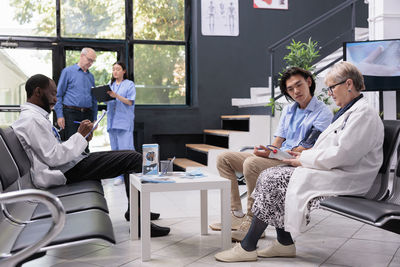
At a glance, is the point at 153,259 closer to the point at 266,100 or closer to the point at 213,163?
the point at 213,163

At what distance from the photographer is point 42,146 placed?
8.65ft

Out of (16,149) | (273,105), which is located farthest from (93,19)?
(16,149)

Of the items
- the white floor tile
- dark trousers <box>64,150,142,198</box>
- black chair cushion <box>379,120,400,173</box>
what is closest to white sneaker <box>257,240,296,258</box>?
the white floor tile

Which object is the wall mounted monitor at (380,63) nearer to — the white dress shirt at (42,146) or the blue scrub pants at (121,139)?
the blue scrub pants at (121,139)

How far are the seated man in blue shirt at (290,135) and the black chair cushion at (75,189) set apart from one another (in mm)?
906

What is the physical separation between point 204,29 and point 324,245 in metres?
4.56

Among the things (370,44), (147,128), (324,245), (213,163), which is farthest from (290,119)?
(147,128)

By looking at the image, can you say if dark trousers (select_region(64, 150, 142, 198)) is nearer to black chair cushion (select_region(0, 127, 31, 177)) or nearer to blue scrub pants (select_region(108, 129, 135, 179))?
black chair cushion (select_region(0, 127, 31, 177))

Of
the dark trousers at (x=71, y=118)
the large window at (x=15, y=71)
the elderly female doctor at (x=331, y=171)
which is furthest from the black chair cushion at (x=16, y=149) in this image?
the large window at (x=15, y=71)

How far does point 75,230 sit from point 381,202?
1.37 meters

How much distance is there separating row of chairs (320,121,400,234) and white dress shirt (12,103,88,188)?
1.53 m

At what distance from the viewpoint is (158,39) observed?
6.72 m

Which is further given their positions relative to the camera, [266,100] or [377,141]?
[266,100]

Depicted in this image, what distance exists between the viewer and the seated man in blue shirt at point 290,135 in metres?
2.93
